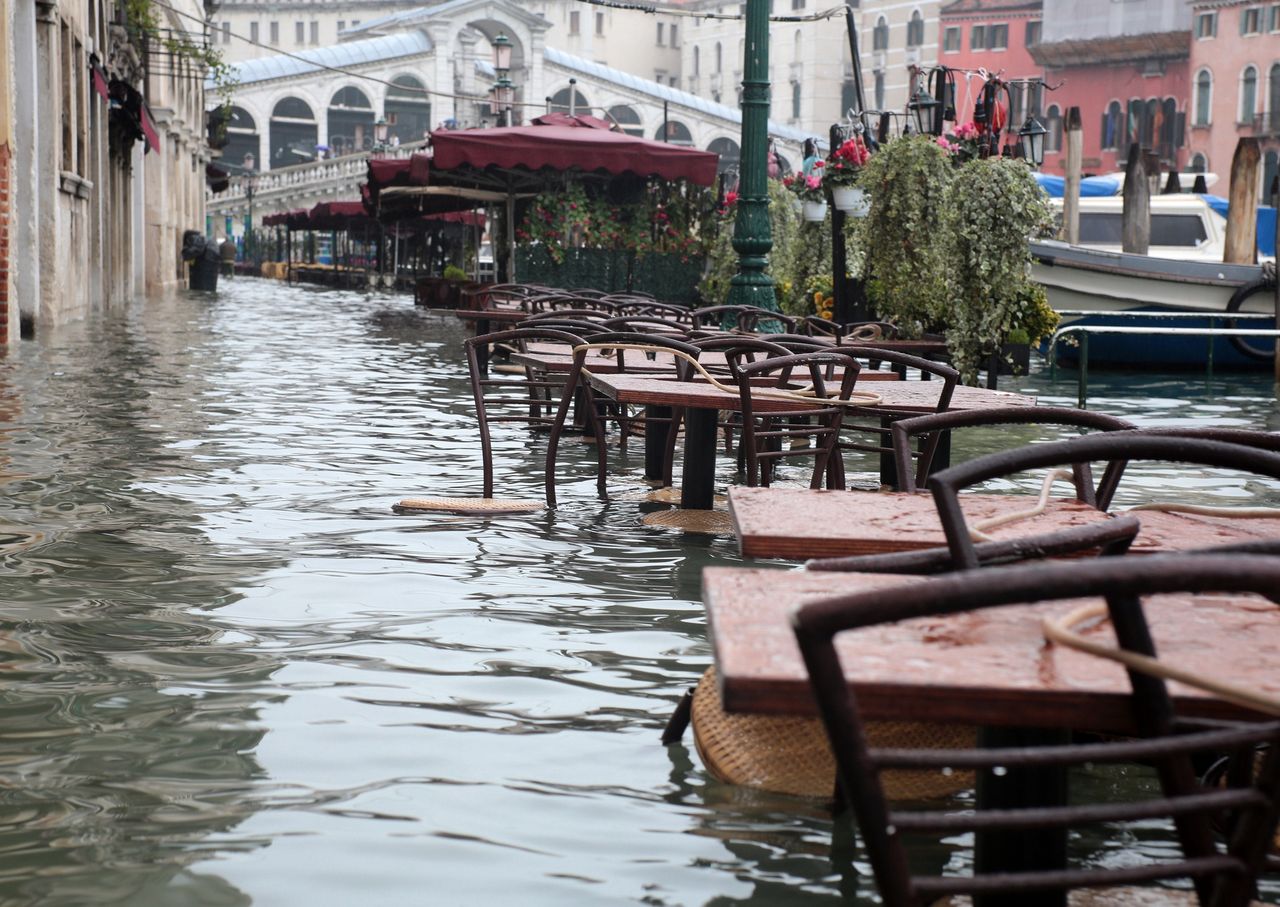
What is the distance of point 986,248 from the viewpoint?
1199cm

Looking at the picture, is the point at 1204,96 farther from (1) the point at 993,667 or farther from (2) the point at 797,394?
(1) the point at 993,667

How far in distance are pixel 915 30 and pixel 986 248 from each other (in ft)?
247

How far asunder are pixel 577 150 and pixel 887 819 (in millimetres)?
17819

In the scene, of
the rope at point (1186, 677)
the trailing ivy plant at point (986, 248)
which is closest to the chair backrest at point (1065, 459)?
the rope at point (1186, 677)

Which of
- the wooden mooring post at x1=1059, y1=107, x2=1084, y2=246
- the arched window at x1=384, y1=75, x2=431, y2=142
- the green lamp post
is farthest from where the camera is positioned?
the arched window at x1=384, y1=75, x2=431, y2=142

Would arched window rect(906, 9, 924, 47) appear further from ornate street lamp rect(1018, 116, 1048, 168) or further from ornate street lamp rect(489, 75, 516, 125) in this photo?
ornate street lamp rect(1018, 116, 1048, 168)

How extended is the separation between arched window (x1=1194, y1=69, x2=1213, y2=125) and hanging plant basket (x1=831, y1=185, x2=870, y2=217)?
169ft

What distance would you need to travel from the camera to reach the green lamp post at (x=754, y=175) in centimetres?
1173

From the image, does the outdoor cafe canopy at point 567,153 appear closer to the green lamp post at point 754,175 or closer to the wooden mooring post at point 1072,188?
the wooden mooring post at point 1072,188

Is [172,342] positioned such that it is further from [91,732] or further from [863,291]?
[91,732]

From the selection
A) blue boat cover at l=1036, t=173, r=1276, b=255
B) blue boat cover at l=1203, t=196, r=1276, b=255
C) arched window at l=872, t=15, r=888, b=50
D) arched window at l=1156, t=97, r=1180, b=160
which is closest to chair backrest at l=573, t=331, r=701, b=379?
blue boat cover at l=1036, t=173, r=1276, b=255

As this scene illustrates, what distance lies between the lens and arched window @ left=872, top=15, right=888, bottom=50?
283ft

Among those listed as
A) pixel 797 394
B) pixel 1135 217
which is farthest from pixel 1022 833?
pixel 1135 217

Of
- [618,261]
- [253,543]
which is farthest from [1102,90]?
[253,543]
